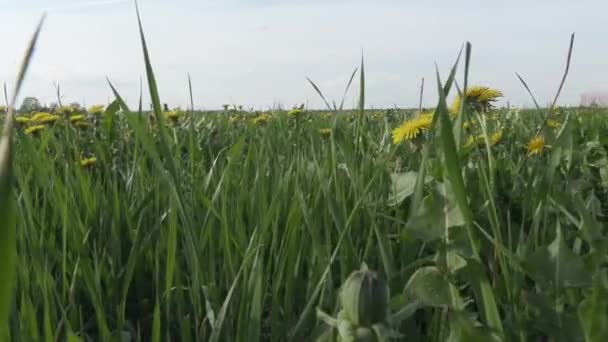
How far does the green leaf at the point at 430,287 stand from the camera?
2.51 feet

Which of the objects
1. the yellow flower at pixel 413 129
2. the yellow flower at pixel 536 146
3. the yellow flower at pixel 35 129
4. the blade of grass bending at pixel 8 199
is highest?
the blade of grass bending at pixel 8 199

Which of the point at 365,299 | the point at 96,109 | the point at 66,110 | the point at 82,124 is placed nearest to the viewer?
the point at 365,299

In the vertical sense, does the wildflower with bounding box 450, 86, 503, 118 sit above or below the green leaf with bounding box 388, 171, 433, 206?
above

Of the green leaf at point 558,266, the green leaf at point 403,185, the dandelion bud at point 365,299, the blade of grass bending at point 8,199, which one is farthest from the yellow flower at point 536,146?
the blade of grass bending at point 8,199

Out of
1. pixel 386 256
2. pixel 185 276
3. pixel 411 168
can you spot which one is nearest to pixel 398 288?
pixel 386 256

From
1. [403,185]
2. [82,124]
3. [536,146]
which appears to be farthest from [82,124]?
[403,185]

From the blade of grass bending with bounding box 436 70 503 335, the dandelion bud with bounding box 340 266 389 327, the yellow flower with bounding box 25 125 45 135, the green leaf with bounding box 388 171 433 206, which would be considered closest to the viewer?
the dandelion bud with bounding box 340 266 389 327

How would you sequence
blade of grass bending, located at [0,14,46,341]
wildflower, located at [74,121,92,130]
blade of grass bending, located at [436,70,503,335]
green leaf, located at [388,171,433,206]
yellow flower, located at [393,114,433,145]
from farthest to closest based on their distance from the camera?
wildflower, located at [74,121,92,130] < yellow flower, located at [393,114,433,145] < green leaf, located at [388,171,433,206] < blade of grass bending, located at [436,70,503,335] < blade of grass bending, located at [0,14,46,341]

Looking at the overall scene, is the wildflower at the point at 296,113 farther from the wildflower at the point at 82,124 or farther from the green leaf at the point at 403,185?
the green leaf at the point at 403,185

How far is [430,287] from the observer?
2.54 ft

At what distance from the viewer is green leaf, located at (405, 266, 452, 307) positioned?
2.51 feet

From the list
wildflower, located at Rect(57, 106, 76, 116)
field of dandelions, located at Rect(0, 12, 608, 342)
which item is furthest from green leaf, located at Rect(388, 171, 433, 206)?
wildflower, located at Rect(57, 106, 76, 116)

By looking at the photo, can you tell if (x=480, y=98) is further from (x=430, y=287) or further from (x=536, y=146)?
(x=430, y=287)

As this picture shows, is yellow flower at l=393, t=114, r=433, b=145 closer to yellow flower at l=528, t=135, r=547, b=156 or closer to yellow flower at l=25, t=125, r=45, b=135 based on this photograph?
yellow flower at l=528, t=135, r=547, b=156
